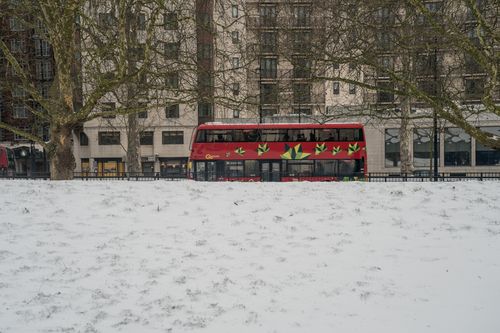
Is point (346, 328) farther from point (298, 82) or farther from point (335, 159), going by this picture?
point (335, 159)

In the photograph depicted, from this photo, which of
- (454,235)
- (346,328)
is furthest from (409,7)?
(346,328)

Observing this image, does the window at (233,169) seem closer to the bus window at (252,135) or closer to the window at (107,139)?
the bus window at (252,135)

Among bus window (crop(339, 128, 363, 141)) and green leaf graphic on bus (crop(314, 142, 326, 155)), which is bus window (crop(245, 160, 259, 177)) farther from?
bus window (crop(339, 128, 363, 141))

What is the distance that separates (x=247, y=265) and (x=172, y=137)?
37.5 m

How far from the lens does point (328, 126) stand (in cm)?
2383

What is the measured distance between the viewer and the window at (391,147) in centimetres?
3744

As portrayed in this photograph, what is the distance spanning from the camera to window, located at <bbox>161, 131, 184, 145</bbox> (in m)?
41.8

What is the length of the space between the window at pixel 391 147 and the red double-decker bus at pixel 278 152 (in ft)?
49.0

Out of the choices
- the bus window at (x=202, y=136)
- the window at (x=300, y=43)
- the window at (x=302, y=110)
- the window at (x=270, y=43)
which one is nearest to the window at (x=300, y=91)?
the window at (x=300, y=43)

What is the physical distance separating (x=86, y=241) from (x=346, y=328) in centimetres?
401

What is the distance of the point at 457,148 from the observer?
121 ft

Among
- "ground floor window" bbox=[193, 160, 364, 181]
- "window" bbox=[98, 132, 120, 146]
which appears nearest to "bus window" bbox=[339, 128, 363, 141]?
"ground floor window" bbox=[193, 160, 364, 181]

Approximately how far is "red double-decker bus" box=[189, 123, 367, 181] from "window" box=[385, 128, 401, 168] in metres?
14.9

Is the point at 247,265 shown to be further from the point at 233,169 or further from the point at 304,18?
the point at 233,169
